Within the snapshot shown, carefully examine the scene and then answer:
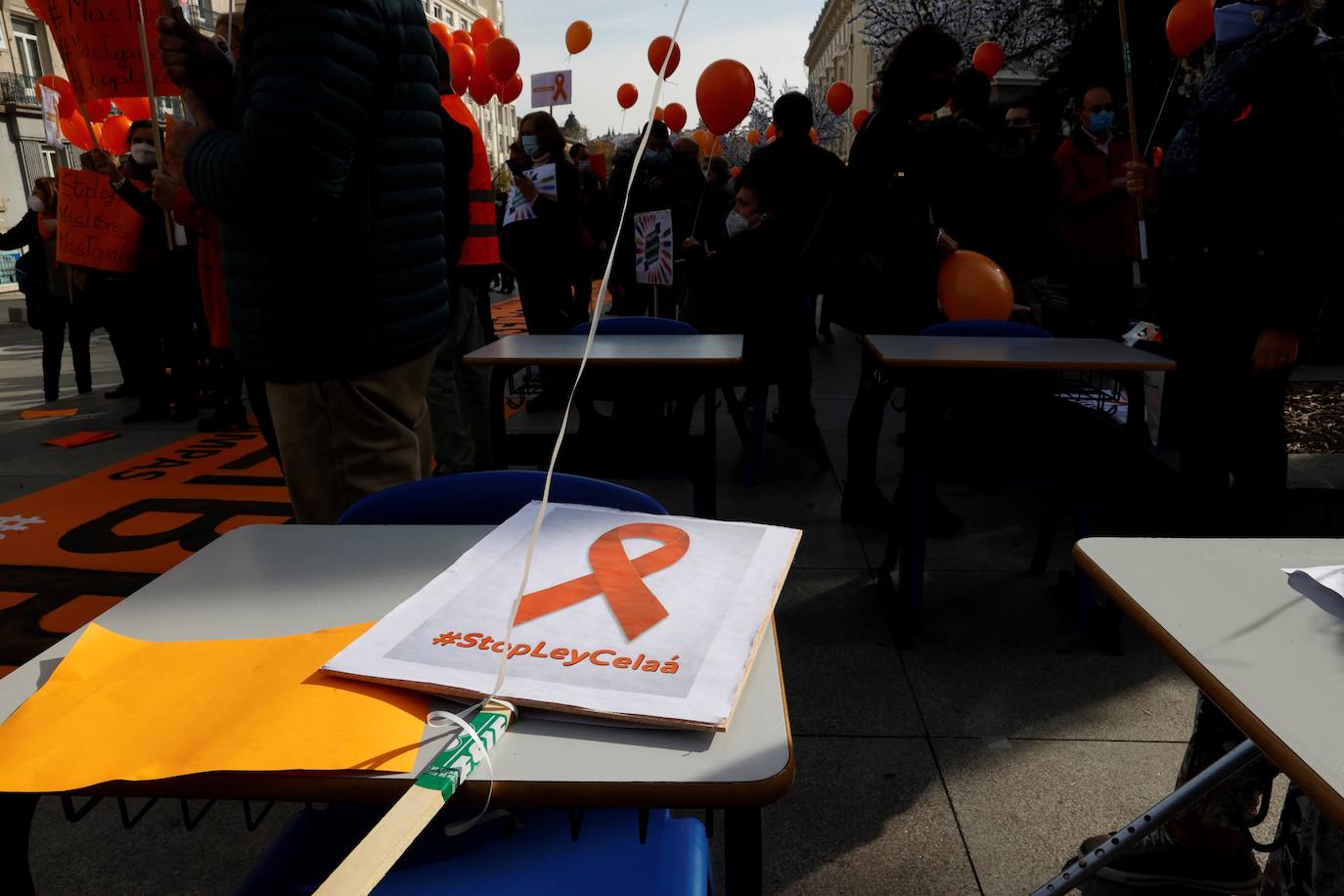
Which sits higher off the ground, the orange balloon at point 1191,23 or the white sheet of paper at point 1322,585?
the orange balloon at point 1191,23

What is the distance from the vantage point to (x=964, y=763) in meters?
2.29

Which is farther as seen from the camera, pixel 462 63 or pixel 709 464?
pixel 462 63

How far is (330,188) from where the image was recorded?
1789mm

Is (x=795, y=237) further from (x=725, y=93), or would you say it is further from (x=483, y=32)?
(x=483, y=32)

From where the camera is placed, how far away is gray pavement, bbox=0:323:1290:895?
194cm

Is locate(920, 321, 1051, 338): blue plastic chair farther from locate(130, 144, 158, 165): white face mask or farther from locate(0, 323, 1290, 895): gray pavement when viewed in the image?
locate(130, 144, 158, 165): white face mask

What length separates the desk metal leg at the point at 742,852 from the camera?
2.72 ft

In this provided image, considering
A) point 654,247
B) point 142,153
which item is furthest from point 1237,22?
point 142,153

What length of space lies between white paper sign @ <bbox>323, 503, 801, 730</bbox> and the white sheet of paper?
65 centimetres

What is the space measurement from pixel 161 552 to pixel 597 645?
142 inches

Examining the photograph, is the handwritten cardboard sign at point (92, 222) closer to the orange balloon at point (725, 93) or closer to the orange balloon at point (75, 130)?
the orange balloon at point (75, 130)

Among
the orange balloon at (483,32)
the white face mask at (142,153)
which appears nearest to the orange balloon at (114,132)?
the white face mask at (142,153)

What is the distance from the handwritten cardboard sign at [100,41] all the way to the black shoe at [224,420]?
350cm

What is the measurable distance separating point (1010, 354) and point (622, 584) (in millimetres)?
2385
